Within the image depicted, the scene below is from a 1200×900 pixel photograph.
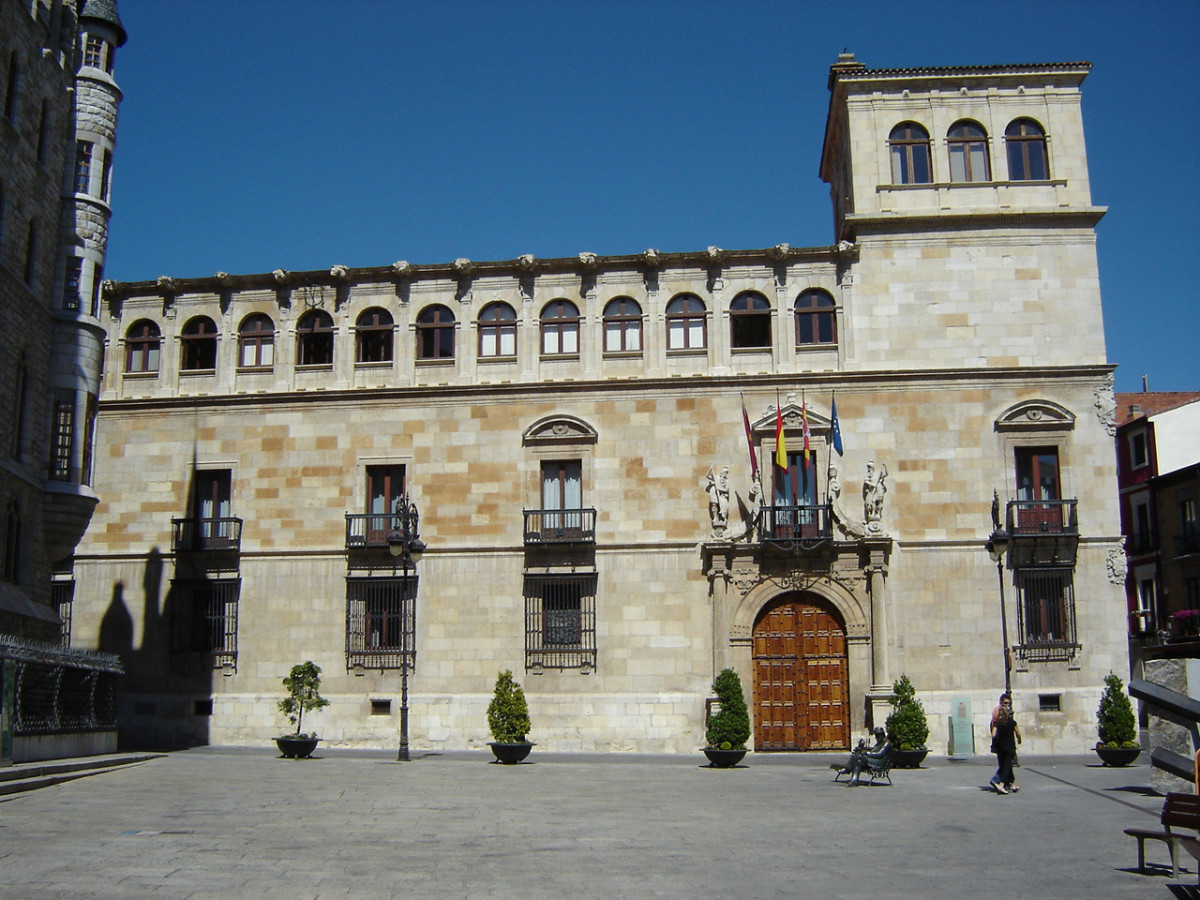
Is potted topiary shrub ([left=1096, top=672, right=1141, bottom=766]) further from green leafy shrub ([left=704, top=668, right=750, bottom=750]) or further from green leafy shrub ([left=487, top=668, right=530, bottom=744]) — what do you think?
green leafy shrub ([left=487, top=668, right=530, bottom=744])

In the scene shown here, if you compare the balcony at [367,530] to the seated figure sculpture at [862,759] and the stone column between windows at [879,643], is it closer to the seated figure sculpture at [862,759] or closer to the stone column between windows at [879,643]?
the stone column between windows at [879,643]

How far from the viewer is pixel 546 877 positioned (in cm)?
1306

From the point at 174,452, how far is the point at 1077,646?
85.4ft

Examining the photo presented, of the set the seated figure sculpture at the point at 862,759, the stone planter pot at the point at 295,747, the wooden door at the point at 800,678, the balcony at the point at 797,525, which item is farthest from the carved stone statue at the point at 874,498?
the stone planter pot at the point at 295,747

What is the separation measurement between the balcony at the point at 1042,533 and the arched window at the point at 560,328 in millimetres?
13026

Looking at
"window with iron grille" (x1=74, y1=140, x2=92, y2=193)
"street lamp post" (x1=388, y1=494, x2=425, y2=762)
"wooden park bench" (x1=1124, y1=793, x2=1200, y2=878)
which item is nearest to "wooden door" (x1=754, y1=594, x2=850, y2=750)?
"street lamp post" (x1=388, y1=494, x2=425, y2=762)

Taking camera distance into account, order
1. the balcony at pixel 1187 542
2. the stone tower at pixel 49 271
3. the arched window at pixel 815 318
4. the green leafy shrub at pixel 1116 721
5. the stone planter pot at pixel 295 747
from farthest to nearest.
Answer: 1. the balcony at pixel 1187 542
2. the arched window at pixel 815 318
3. the stone planter pot at pixel 295 747
4. the green leafy shrub at pixel 1116 721
5. the stone tower at pixel 49 271

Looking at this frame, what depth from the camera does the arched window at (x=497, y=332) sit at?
34.8m

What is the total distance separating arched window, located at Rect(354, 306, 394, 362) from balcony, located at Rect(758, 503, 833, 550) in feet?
39.8

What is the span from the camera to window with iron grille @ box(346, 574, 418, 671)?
1298 inches

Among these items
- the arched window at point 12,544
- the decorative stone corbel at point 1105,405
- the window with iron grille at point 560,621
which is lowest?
the window with iron grille at point 560,621

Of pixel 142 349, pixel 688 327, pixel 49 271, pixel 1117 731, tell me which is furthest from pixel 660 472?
pixel 49 271

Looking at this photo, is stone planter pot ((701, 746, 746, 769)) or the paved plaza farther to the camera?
stone planter pot ((701, 746, 746, 769))

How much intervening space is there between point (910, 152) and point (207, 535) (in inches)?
922
